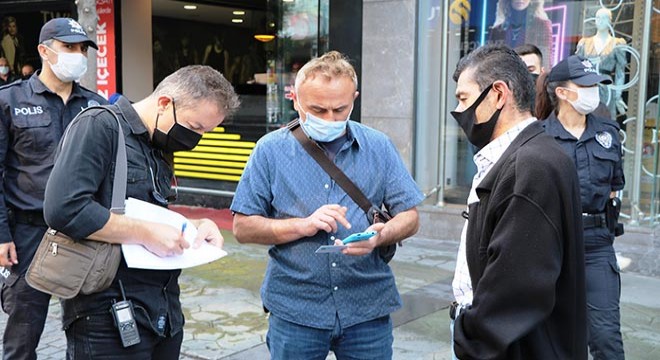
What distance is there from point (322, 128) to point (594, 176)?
1.91m

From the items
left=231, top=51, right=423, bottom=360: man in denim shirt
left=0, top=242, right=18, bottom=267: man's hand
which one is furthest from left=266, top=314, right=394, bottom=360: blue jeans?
left=0, top=242, right=18, bottom=267: man's hand

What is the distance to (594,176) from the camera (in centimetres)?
398

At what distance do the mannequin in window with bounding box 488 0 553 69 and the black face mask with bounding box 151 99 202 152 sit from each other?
5.84 m

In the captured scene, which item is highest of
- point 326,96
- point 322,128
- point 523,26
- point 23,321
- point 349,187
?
point 523,26

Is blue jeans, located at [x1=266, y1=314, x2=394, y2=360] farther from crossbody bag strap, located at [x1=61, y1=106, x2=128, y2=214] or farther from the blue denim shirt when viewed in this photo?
crossbody bag strap, located at [x1=61, y1=106, x2=128, y2=214]

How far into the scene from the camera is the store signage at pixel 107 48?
1106 cm

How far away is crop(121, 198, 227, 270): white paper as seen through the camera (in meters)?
2.55

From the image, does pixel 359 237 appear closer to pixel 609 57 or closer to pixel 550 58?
pixel 609 57

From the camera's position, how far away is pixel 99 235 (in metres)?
2.48

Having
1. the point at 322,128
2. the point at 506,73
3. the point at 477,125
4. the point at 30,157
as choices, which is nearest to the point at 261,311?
the point at 30,157

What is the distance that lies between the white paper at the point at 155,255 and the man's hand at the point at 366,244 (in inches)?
21.0

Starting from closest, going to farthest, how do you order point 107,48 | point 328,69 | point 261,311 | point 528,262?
1. point 528,262
2. point 328,69
3. point 261,311
4. point 107,48

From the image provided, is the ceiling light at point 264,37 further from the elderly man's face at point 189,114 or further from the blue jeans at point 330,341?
the blue jeans at point 330,341

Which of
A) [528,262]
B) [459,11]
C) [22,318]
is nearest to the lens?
[528,262]
